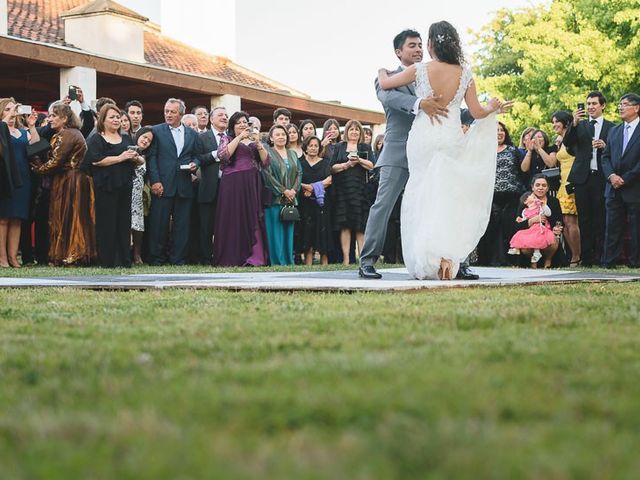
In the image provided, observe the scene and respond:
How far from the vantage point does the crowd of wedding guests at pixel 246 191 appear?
14031mm

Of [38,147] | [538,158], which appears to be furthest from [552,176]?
[38,147]

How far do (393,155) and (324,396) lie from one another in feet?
22.4

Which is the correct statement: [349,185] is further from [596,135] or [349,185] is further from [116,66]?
[116,66]

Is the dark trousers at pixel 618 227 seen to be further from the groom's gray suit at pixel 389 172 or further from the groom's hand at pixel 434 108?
the groom's hand at pixel 434 108

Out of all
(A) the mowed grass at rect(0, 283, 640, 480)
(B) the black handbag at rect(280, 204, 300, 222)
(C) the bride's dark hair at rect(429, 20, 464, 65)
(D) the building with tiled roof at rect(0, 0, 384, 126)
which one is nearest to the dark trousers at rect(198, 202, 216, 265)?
(B) the black handbag at rect(280, 204, 300, 222)

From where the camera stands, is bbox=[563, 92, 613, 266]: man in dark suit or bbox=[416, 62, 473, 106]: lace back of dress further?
bbox=[563, 92, 613, 266]: man in dark suit

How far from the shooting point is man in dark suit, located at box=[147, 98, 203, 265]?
1507 centimetres

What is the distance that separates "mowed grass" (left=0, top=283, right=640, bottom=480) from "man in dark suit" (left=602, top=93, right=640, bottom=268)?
889cm

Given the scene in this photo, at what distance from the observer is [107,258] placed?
13.6 metres

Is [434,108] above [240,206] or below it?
above

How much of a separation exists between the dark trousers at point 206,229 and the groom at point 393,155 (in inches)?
231

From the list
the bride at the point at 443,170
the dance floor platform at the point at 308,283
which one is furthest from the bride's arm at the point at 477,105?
the dance floor platform at the point at 308,283

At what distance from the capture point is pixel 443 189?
368 inches

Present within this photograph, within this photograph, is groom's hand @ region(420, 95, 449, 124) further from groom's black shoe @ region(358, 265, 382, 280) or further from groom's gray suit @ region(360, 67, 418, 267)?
groom's black shoe @ region(358, 265, 382, 280)
